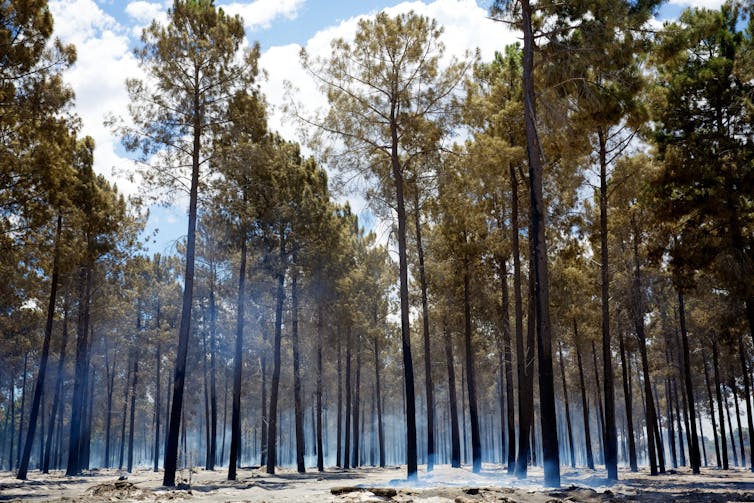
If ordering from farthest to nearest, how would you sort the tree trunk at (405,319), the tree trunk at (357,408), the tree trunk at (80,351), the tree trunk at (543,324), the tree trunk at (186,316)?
the tree trunk at (357,408) → the tree trunk at (80,351) → the tree trunk at (405,319) → the tree trunk at (186,316) → the tree trunk at (543,324)

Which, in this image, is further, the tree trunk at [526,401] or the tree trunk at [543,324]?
the tree trunk at [526,401]

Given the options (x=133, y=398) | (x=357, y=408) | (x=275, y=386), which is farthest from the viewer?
(x=133, y=398)

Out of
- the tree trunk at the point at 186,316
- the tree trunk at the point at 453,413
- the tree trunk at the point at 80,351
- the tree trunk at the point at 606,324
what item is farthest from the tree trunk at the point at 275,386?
the tree trunk at the point at 606,324

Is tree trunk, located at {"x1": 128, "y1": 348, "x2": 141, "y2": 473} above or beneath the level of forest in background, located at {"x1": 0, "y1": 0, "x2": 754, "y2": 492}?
beneath

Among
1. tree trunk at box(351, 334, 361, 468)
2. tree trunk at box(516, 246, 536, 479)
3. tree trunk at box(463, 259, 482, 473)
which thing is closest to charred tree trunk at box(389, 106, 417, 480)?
tree trunk at box(516, 246, 536, 479)

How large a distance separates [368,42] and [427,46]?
1.78 m

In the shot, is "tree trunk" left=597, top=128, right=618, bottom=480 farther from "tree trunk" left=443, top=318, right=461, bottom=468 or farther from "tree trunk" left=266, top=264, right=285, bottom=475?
"tree trunk" left=266, top=264, right=285, bottom=475

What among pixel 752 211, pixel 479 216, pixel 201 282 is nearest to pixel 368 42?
pixel 479 216

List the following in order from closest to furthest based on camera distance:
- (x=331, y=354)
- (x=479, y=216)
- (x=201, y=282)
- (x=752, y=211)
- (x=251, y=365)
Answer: (x=752, y=211) < (x=479, y=216) < (x=201, y=282) < (x=331, y=354) < (x=251, y=365)

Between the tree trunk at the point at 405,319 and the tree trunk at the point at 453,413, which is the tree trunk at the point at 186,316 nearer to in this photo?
the tree trunk at the point at 405,319

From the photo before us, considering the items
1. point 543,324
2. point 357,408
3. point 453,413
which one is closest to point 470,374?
point 453,413

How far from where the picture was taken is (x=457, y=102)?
58.1 feet

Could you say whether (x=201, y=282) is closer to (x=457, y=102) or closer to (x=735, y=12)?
(x=457, y=102)

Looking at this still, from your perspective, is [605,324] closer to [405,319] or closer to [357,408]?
[405,319]
